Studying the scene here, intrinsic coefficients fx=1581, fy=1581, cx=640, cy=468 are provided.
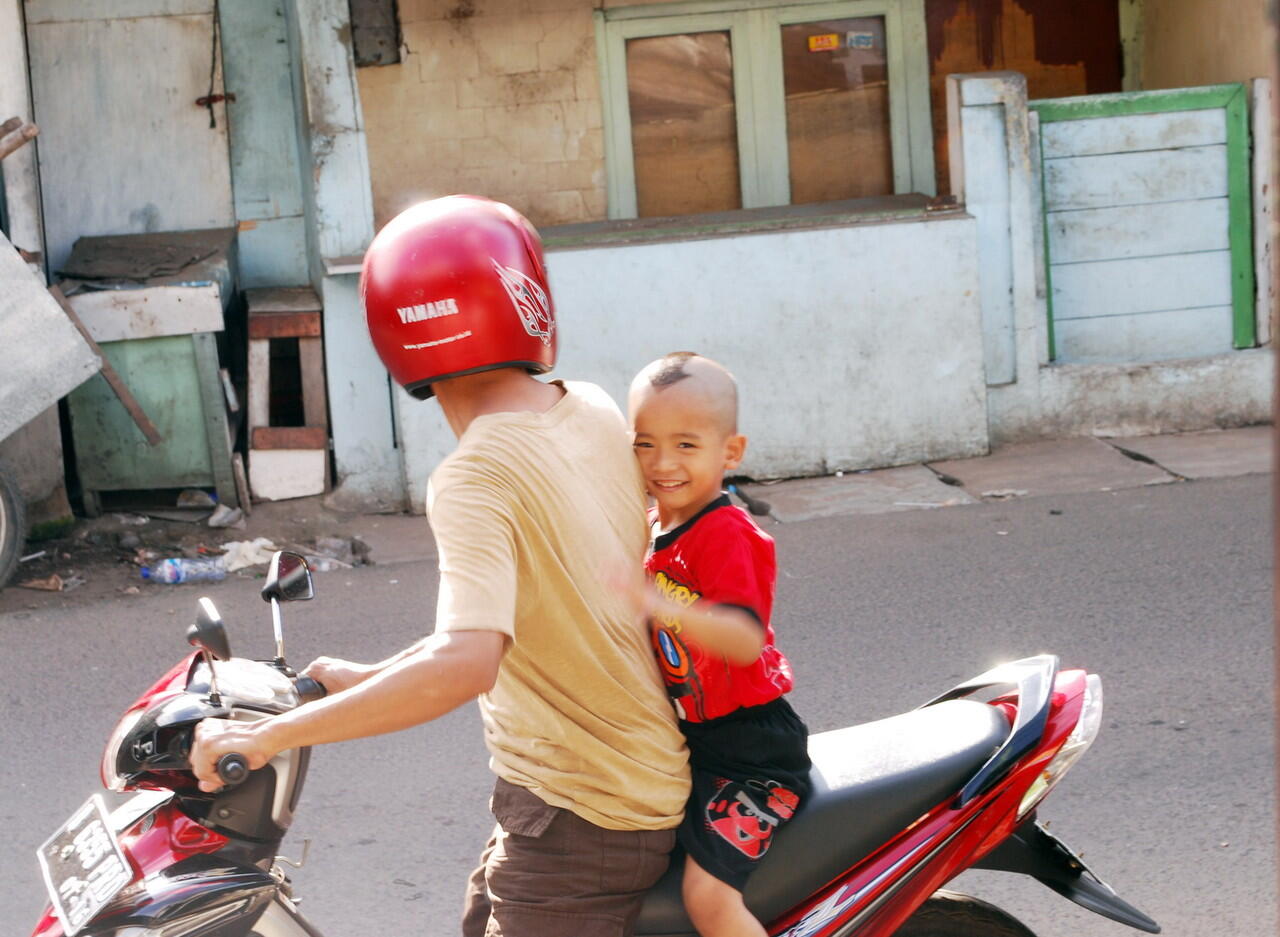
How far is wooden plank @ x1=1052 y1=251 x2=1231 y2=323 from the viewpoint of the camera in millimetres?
9203

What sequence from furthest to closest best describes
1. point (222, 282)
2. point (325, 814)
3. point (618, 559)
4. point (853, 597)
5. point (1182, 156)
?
point (1182, 156), point (222, 282), point (853, 597), point (325, 814), point (618, 559)

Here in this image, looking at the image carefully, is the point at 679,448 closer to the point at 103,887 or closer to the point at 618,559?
the point at 618,559

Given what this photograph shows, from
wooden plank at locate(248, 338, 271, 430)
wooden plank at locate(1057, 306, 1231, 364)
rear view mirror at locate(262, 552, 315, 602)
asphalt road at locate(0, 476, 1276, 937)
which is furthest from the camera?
wooden plank at locate(1057, 306, 1231, 364)

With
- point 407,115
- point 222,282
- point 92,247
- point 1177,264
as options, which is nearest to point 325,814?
point 222,282

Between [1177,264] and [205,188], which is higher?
[205,188]

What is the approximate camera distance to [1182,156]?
9117mm

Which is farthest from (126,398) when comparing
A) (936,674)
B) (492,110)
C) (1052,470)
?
(1052,470)

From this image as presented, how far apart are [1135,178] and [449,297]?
25.6ft

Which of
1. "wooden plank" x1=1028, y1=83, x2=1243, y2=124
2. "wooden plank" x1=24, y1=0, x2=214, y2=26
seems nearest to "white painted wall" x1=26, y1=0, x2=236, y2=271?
"wooden plank" x1=24, y1=0, x2=214, y2=26

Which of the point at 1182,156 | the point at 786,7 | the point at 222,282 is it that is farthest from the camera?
the point at 786,7

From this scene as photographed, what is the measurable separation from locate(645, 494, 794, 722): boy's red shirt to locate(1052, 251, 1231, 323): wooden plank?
A: 7.35 metres

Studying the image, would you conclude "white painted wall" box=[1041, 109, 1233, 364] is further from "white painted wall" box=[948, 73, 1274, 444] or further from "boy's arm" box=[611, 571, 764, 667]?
"boy's arm" box=[611, 571, 764, 667]

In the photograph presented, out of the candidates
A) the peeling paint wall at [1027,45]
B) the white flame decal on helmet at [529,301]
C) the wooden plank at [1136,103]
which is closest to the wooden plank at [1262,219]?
→ the wooden plank at [1136,103]

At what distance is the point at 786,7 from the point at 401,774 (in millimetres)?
6476
